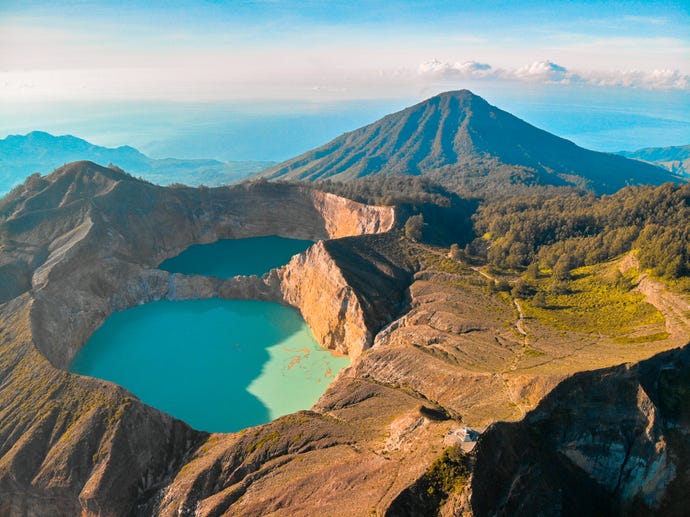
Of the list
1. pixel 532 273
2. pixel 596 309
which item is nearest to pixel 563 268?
pixel 532 273

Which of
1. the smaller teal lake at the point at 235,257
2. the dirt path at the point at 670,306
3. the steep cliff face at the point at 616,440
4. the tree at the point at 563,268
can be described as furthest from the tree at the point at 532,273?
the smaller teal lake at the point at 235,257

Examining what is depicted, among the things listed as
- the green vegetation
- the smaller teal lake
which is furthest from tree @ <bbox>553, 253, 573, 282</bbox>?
the smaller teal lake

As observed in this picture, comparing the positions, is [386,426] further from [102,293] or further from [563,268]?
[102,293]

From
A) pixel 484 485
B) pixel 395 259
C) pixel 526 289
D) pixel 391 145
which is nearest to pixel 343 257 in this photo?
pixel 395 259

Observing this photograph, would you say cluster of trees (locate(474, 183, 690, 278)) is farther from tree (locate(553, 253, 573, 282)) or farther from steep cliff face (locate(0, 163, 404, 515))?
steep cliff face (locate(0, 163, 404, 515))

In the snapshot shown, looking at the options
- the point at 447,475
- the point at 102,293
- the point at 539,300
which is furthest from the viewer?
the point at 102,293

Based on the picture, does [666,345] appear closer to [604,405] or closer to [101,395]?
[604,405]
